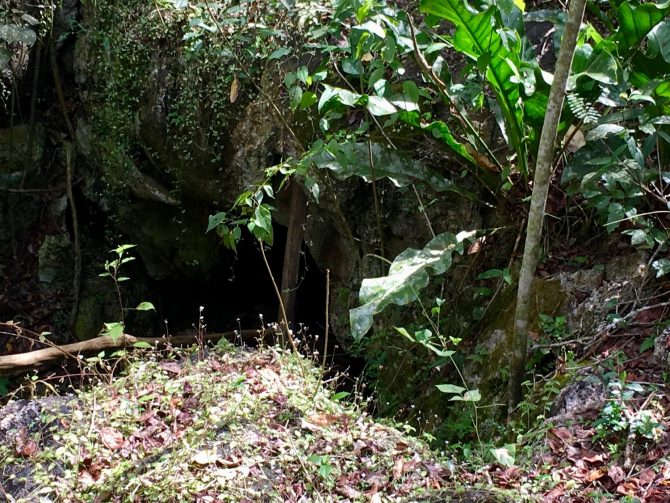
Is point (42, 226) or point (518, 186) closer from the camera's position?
point (518, 186)

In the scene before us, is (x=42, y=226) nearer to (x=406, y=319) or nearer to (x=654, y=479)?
(x=406, y=319)

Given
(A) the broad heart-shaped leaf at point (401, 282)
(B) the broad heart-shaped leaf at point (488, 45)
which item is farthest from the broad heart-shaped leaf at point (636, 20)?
(A) the broad heart-shaped leaf at point (401, 282)

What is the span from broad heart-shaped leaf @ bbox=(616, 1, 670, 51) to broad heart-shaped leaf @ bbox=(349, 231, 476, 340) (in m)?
1.21

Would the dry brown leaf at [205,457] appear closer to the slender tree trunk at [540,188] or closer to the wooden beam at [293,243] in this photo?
the slender tree trunk at [540,188]

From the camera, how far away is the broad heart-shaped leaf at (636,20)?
2.85 m

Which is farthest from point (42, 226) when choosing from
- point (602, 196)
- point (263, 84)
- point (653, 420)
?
point (653, 420)

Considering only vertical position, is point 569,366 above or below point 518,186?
below

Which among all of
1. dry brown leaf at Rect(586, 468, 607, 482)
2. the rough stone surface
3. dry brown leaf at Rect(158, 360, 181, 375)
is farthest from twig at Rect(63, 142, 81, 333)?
dry brown leaf at Rect(586, 468, 607, 482)

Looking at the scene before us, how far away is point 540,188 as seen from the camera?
8.17ft

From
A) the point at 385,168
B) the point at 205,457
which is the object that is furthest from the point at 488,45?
the point at 205,457

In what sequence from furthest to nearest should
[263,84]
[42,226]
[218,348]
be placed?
[42,226]
[263,84]
[218,348]

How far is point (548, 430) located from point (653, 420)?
0.38 m

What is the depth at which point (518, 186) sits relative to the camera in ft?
11.6

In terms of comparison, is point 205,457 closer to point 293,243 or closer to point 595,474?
point 595,474
